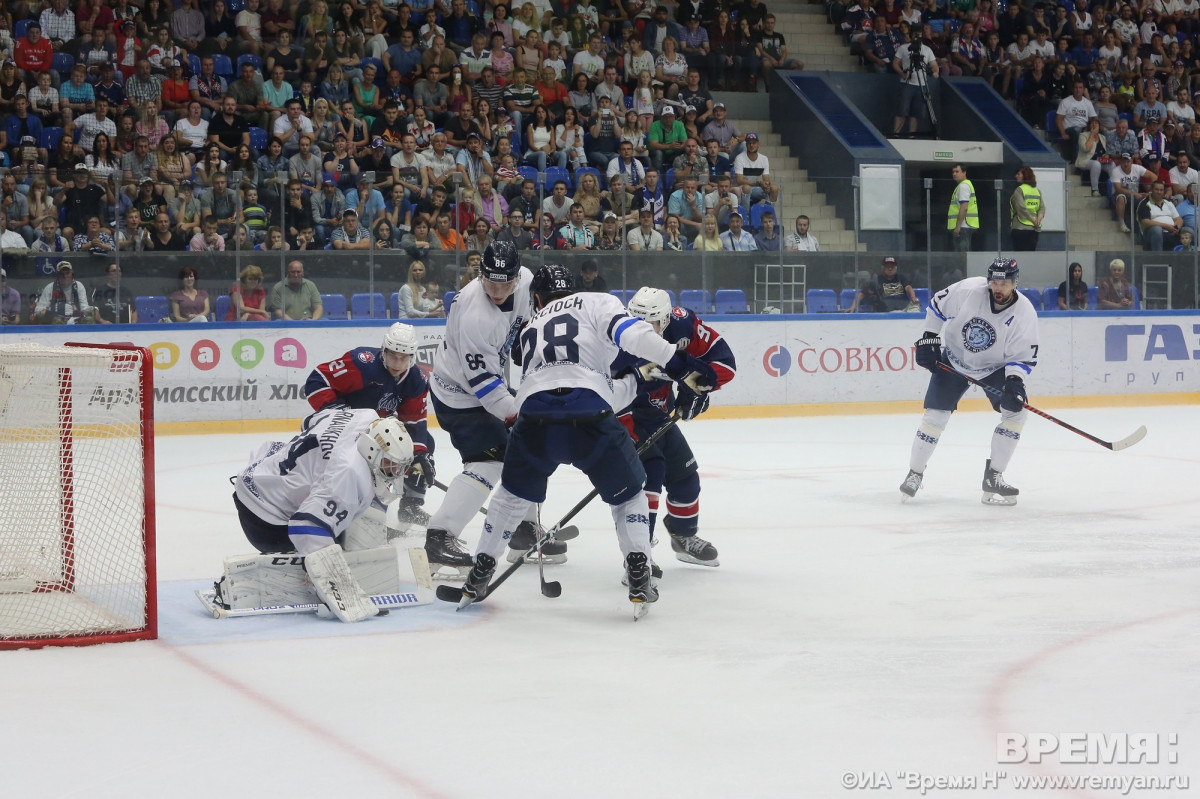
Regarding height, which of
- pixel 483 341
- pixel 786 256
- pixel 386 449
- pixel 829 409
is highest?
pixel 786 256

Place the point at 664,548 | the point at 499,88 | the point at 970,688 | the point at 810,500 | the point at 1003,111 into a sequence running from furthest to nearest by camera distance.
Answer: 1. the point at 1003,111
2. the point at 499,88
3. the point at 810,500
4. the point at 664,548
5. the point at 970,688

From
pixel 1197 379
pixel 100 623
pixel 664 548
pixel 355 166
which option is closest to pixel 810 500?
pixel 664 548

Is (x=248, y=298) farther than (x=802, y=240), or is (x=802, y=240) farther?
(x=802, y=240)

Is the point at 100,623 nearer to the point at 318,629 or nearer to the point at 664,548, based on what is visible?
the point at 318,629

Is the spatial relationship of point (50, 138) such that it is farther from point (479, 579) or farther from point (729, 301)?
point (479, 579)

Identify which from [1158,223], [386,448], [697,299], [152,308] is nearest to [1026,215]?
[1158,223]

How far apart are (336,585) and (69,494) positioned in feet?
3.06

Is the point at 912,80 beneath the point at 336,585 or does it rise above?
above

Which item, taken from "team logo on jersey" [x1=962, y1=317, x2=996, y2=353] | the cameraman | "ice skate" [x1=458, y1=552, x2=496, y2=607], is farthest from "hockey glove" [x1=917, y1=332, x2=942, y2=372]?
the cameraman

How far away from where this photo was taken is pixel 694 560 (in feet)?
16.9

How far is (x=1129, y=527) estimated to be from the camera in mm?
5941

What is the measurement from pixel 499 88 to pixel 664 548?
8.48m

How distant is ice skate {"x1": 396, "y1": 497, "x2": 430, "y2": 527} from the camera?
6.21 meters

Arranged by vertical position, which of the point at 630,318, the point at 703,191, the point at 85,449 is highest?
the point at 703,191
